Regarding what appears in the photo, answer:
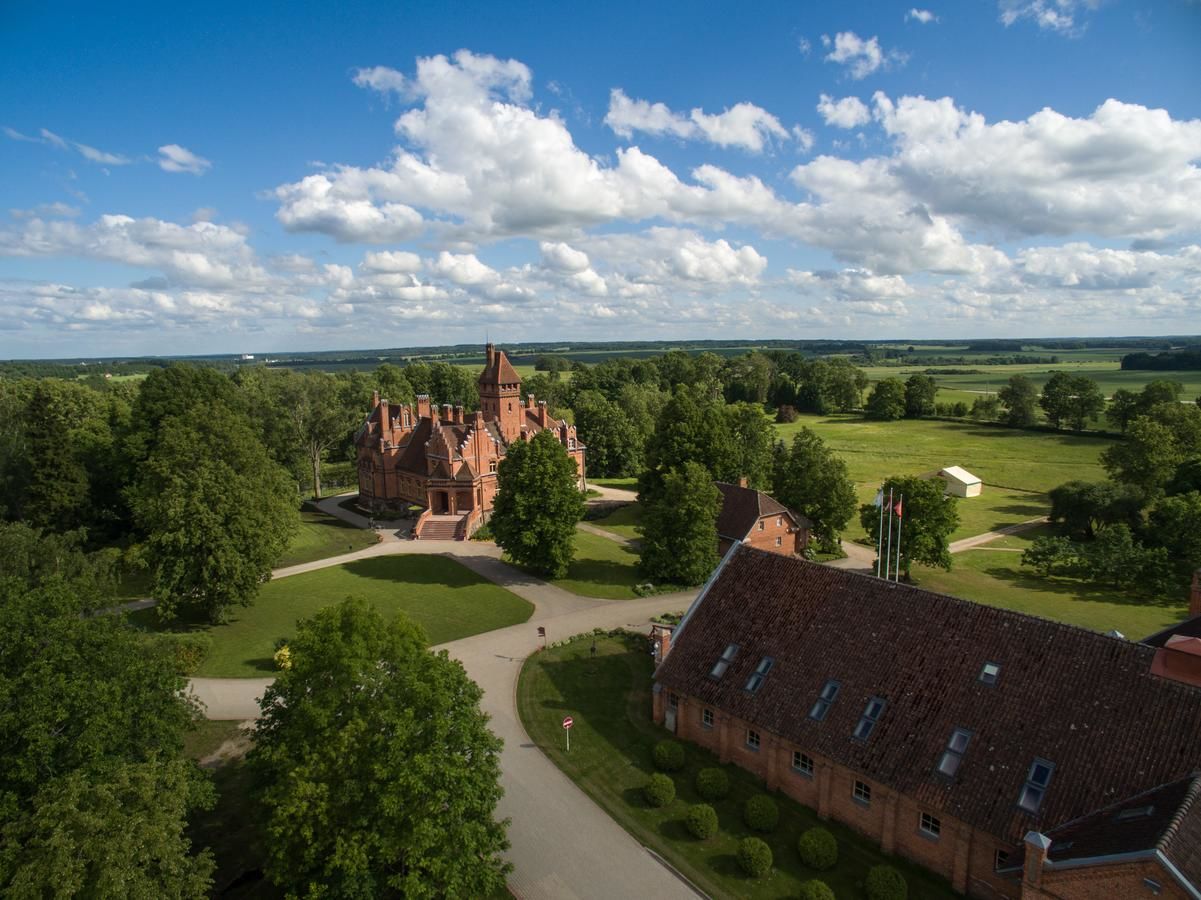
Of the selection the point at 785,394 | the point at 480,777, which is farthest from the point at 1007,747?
the point at 785,394

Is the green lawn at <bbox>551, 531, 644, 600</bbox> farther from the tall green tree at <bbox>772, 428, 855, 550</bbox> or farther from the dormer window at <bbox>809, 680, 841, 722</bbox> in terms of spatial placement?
the dormer window at <bbox>809, 680, 841, 722</bbox>

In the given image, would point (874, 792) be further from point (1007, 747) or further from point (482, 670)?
point (482, 670)

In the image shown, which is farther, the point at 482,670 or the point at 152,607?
the point at 152,607

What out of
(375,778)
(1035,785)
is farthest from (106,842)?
(1035,785)

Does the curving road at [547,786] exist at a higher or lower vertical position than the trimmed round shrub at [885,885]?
lower

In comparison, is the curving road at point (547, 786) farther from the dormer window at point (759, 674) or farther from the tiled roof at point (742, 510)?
the tiled roof at point (742, 510)

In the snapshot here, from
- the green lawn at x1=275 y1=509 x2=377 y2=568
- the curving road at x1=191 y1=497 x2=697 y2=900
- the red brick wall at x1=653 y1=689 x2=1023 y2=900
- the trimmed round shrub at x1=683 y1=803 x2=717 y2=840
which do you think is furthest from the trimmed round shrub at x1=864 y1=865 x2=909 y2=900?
the green lawn at x1=275 y1=509 x2=377 y2=568

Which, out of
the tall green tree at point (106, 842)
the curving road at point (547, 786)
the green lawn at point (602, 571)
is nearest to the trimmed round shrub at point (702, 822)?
the curving road at point (547, 786)
